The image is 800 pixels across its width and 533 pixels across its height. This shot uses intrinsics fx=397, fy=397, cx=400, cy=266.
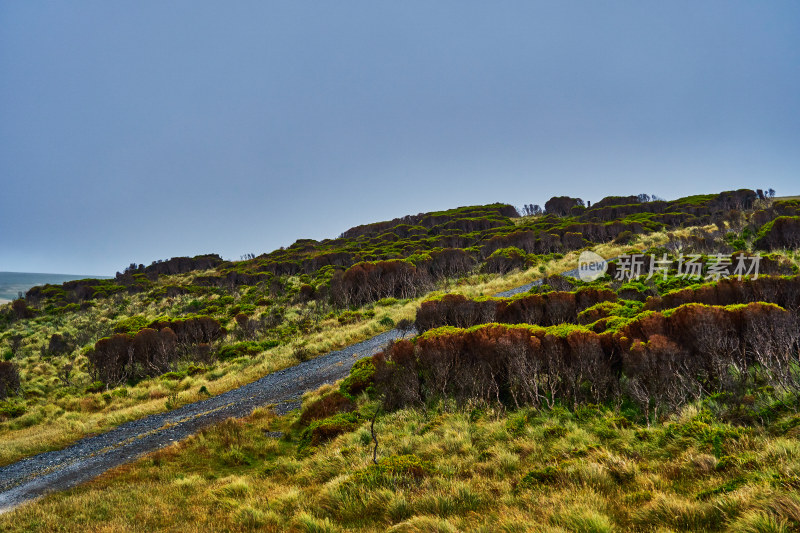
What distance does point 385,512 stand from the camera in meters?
4.92

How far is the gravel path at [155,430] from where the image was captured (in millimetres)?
9000

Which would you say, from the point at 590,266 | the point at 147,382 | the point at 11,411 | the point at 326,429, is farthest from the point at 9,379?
the point at 590,266

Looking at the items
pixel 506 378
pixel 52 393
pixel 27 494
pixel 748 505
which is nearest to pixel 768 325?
pixel 506 378

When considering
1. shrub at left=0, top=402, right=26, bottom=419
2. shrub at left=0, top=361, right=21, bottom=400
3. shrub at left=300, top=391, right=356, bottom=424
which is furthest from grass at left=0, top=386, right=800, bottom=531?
shrub at left=0, top=361, right=21, bottom=400

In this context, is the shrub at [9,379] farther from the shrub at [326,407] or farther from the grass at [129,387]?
the shrub at [326,407]

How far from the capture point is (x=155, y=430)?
12062 mm

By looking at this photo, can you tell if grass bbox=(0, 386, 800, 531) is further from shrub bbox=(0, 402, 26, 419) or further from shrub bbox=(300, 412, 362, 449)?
shrub bbox=(0, 402, 26, 419)

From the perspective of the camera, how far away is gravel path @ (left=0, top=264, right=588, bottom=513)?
9000 millimetres

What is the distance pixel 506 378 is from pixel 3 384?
2191 cm

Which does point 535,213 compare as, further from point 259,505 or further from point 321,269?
point 259,505

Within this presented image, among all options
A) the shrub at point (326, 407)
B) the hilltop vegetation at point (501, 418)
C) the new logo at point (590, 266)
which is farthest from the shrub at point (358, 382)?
the new logo at point (590, 266)

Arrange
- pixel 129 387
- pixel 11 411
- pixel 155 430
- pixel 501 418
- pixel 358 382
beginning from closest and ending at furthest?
pixel 501 418, pixel 155 430, pixel 358 382, pixel 11 411, pixel 129 387

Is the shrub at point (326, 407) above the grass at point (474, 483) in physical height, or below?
below

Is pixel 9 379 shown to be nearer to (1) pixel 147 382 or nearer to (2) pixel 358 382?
(1) pixel 147 382
